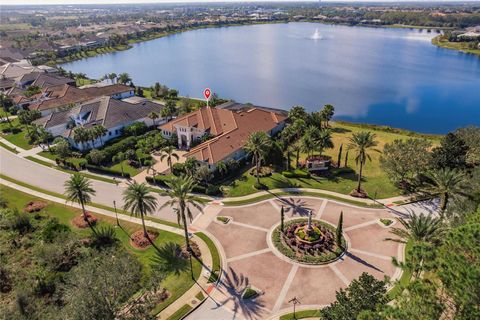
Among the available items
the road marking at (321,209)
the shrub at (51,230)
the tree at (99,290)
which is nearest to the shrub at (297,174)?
the road marking at (321,209)

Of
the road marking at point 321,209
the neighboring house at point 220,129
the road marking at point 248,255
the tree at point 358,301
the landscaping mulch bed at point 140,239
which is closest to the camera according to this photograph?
the tree at point 358,301

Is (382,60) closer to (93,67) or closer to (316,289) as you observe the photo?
(93,67)

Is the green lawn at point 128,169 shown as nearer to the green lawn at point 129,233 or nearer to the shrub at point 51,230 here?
the green lawn at point 129,233

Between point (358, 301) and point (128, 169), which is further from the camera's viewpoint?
point (128, 169)

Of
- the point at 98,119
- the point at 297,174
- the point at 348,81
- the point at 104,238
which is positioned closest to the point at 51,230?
the point at 104,238


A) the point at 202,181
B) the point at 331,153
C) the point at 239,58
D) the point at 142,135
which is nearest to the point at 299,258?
the point at 202,181

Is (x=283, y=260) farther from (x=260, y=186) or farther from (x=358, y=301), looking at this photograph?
(x=260, y=186)

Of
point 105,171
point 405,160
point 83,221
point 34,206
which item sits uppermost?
point 405,160
